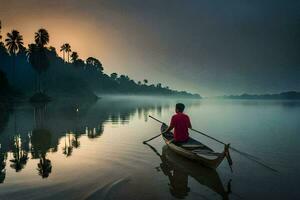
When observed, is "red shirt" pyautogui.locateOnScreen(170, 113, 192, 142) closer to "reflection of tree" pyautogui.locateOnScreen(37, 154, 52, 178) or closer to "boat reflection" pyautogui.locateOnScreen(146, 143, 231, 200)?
"boat reflection" pyautogui.locateOnScreen(146, 143, 231, 200)

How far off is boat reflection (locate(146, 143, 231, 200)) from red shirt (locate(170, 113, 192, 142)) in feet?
3.72

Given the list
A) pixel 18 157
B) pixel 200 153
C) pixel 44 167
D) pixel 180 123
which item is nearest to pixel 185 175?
pixel 200 153

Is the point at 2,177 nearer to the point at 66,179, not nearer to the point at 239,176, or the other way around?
the point at 66,179

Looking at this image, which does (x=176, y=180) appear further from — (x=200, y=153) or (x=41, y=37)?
(x=41, y=37)

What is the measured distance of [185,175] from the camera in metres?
13.5

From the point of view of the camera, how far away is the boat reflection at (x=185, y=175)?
11.3 meters

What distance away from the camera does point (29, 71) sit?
148 m

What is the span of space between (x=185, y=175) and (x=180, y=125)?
154 inches

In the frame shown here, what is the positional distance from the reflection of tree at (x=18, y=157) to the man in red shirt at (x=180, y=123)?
831 centimetres

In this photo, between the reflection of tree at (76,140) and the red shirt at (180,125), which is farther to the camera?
the reflection of tree at (76,140)

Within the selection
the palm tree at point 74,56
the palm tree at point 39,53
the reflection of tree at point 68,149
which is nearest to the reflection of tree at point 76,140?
the reflection of tree at point 68,149

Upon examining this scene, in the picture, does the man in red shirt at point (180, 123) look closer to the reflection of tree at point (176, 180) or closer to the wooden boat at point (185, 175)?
the wooden boat at point (185, 175)

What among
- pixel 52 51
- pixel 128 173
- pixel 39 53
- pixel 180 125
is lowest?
pixel 128 173

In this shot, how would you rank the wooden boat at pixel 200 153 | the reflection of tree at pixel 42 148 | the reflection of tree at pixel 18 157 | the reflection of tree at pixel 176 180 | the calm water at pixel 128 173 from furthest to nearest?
the reflection of tree at pixel 18 157 < the reflection of tree at pixel 42 148 < the wooden boat at pixel 200 153 < the reflection of tree at pixel 176 180 < the calm water at pixel 128 173
